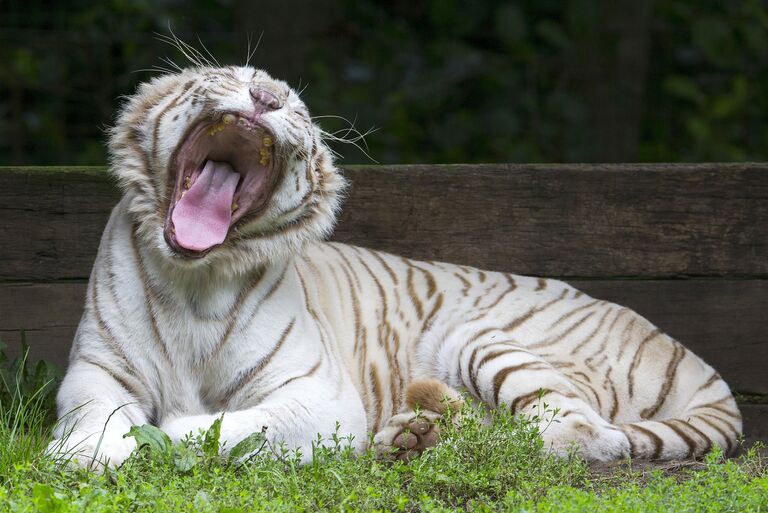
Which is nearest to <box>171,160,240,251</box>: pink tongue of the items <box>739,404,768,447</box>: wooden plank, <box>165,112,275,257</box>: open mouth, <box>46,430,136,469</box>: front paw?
<box>165,112,275,257</box>: open mouth

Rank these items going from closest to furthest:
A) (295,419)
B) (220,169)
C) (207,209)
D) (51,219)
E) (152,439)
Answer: (152,439) < (295,419) < (207,209) < (220,169) < (51,219)

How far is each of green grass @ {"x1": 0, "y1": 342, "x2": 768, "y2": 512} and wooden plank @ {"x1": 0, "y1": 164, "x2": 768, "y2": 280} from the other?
3.93 feet

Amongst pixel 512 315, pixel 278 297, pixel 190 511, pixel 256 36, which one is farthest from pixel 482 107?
pixel 190 511

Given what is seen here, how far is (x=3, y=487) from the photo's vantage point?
266 centimetres

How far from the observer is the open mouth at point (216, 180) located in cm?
335

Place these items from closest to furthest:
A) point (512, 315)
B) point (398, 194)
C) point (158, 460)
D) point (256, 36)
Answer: point (158, 460), point (512, 315), point (398, 194), point (256, 36)

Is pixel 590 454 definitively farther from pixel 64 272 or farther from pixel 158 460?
pixel 64 272

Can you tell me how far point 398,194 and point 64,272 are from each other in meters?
1.30

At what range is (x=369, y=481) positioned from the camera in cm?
293

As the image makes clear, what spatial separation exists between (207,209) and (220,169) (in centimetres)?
17

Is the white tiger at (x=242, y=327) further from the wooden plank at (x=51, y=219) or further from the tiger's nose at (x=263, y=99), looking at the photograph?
the wooden plank at (x=51, y=219)

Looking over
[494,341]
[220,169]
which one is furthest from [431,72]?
[220,169]

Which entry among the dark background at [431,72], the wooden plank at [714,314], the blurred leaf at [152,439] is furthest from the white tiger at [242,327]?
the dark background at [431,72]

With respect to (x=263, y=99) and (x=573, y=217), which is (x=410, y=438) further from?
(x=573, y=217)
